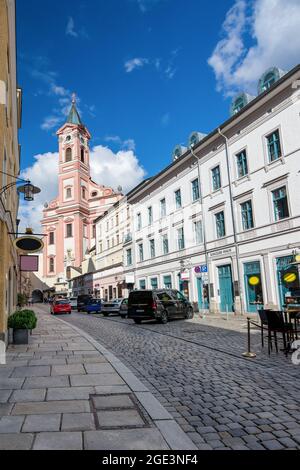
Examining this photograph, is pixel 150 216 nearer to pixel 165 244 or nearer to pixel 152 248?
pixel 152 248

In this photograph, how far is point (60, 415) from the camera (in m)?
4.77

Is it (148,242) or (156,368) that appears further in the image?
(148,242)

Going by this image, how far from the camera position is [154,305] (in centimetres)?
1923

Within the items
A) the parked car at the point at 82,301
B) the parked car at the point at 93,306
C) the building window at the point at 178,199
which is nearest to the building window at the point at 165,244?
the building window at the point at 178,199

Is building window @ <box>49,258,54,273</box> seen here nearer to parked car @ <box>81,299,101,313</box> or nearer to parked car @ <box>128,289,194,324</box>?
parked car @ <box>81,299,101,313</box>

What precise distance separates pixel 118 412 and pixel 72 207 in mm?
64419

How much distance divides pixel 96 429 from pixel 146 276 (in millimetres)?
33441

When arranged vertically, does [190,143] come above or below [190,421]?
above

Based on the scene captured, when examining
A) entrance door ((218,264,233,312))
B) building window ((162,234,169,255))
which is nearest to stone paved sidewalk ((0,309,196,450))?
entrance door ((218,264,233,312))

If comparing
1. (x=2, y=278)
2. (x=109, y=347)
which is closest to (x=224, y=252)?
(x=109, y=347)

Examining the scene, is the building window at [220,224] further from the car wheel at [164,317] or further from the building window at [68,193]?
the building window at [68,193]

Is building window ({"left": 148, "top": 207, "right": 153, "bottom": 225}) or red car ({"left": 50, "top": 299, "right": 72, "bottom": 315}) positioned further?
building window ({"left": 148, "top": 207, "right": 153, "bottom": 225})

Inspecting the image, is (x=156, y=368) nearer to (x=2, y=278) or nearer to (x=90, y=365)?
(x=90, y=365)

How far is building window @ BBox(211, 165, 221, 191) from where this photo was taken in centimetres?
2656
